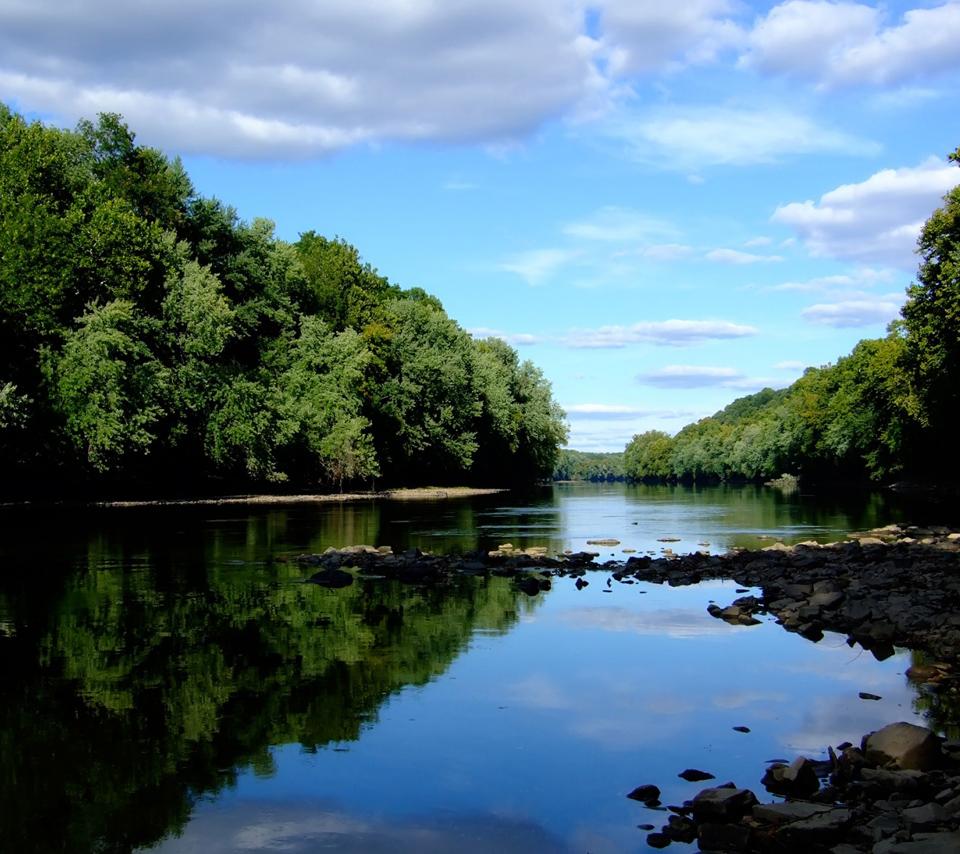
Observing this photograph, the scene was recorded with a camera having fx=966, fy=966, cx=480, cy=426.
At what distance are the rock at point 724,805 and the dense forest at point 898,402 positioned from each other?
5175 cm

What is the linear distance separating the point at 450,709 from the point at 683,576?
643 inches

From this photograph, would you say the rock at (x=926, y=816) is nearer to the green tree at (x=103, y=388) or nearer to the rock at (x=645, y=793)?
the rock at (x=645, y=793)

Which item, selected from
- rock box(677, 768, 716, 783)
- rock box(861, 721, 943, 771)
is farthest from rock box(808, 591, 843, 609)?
rock box(677, 768, 716, 783)

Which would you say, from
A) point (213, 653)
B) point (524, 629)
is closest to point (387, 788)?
point (213, 653)

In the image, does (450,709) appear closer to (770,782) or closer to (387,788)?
(387,788)

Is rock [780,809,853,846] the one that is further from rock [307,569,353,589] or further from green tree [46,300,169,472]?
green tree [46,300,169,472]

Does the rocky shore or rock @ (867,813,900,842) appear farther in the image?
the rocky shore

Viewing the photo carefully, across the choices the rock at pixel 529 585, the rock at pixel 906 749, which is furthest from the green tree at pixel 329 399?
the rock at pixel 906 749

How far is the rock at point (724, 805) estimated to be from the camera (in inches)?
374

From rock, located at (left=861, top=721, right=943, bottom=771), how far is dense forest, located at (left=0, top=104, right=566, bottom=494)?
44.3m

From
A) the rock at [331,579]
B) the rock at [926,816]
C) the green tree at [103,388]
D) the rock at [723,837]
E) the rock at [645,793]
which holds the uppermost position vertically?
the green tree at [103,388]

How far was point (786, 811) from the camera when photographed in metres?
9.18

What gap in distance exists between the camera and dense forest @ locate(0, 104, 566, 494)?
172ft

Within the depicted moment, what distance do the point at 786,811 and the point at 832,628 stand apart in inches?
491
